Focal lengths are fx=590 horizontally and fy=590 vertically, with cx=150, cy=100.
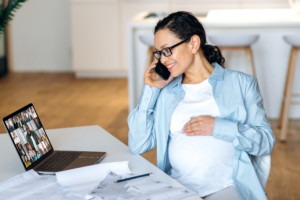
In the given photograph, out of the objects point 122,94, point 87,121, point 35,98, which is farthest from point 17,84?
point 87,121

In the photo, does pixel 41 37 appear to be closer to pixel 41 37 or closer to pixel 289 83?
pixel 41 37

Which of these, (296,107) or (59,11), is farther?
(59,11)

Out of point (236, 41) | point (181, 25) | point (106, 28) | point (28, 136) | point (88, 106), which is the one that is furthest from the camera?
point (106, 28)

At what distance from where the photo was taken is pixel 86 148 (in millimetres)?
2086

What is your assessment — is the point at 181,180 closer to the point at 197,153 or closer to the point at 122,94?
the point at 197,153

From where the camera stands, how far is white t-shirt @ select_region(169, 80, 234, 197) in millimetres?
1982

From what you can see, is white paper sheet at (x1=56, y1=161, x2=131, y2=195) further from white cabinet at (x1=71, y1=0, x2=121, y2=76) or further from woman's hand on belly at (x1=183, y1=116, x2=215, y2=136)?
white cabinet at (x1=71, y1=0, x2=121, y2=76)

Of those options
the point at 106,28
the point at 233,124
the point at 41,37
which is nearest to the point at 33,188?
the point at 233,124

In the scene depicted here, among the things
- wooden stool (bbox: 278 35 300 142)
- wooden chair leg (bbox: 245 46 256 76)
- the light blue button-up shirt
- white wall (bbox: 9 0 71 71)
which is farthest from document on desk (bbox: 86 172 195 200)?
white wall (bbox: 9 0 71 71)

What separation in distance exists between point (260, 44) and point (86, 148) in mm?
3042

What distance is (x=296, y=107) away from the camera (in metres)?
4.89

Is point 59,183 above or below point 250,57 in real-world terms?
above

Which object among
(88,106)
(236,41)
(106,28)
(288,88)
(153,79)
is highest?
(153,79)

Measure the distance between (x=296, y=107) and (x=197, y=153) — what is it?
3082 millimetres
